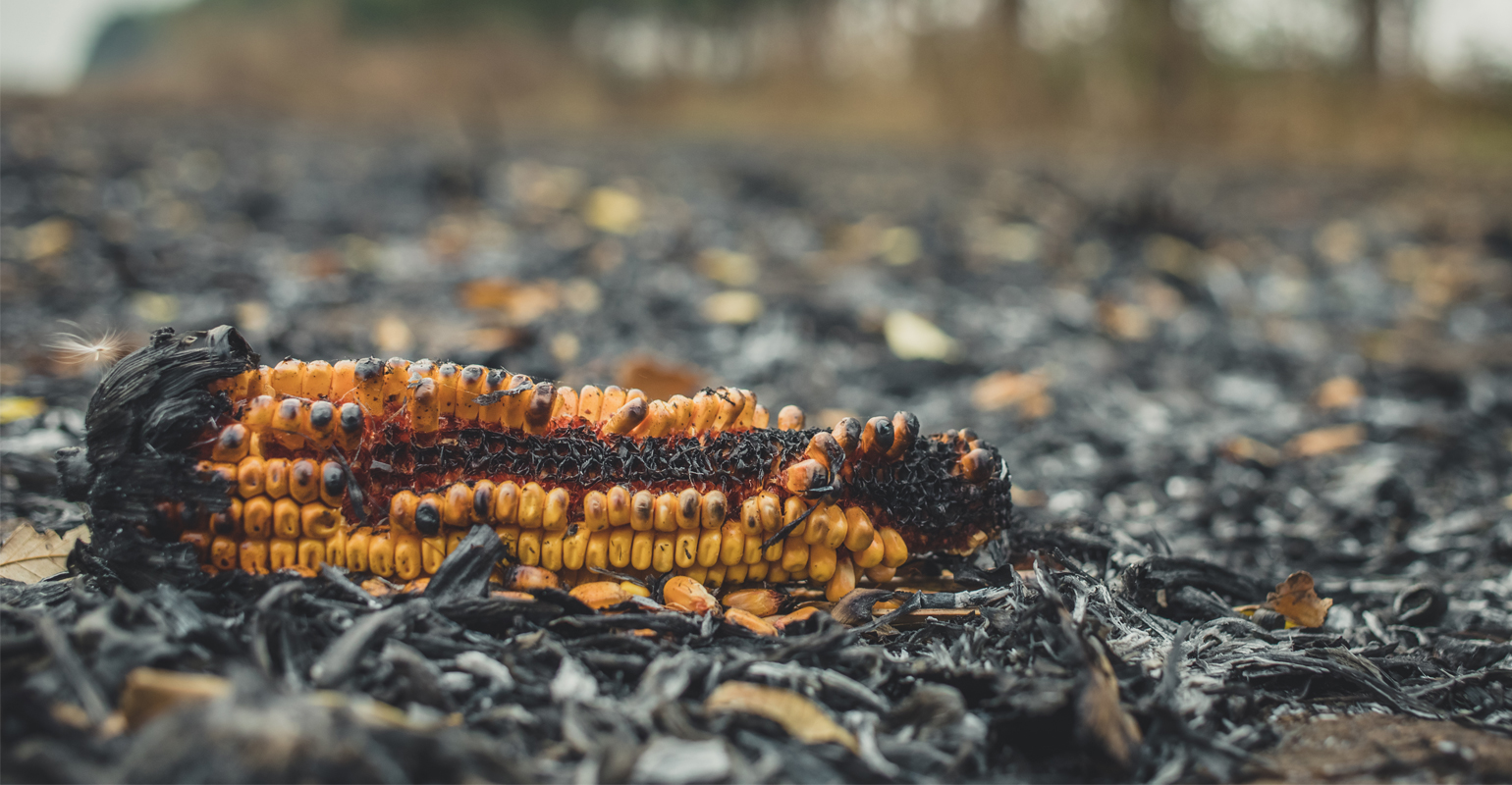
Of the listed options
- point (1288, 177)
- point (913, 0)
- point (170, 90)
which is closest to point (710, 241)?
point (1288, 177)

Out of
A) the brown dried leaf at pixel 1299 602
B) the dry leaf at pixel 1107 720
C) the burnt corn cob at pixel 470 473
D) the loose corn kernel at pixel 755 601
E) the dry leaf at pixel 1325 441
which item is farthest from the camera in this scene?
the dry leaf at pixel 1325 441

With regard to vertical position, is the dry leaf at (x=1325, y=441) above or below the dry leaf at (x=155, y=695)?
below

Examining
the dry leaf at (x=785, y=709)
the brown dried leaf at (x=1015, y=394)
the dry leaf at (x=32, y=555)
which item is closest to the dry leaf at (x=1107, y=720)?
the dry leaf at (x=785, y=709)

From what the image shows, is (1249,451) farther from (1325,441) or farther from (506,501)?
(506,501)

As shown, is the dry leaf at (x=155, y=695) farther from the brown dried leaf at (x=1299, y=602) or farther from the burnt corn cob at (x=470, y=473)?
the brown dried leaf at (x=1299, y=602)

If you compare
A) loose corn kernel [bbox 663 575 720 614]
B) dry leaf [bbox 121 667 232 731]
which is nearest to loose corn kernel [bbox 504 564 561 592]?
loose corn kernel [bbox 663 575 720 614]

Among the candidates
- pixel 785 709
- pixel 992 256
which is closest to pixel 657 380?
pixel 785 709

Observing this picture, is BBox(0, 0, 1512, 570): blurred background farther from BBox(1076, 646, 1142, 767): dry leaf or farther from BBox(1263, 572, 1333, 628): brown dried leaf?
BBox(1076, 646, 1142, 767): dry leaf
